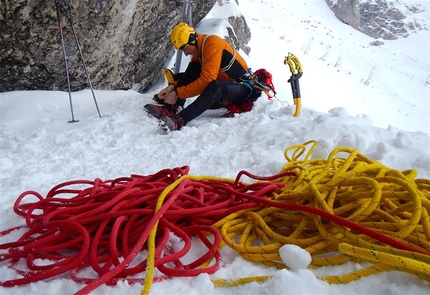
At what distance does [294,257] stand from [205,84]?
9.02ft

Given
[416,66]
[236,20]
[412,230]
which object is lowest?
[416,66]

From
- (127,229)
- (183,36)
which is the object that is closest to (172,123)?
(183,36)

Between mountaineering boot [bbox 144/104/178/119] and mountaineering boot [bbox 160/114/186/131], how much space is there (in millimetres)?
249

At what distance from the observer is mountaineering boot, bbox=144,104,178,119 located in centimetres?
366

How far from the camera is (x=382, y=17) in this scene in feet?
66.9

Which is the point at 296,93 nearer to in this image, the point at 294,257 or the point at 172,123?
the point at 172,123

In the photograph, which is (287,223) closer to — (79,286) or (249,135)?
(79,286)

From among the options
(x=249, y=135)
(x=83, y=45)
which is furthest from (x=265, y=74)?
(x=83, y=45)

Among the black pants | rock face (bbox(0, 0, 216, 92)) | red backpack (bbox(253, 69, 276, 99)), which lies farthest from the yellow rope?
rock face (bbox(0, 0, 216, 92))

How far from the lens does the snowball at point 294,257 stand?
107 centimetres

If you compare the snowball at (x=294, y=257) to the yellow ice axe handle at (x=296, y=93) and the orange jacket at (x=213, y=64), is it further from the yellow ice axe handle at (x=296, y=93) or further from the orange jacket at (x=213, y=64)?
the orange jacket at (x=213, y=64)

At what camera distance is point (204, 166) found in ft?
8.02

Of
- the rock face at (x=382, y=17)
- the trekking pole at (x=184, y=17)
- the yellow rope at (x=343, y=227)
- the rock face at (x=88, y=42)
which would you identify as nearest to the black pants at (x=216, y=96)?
the trekking pole at (x=184, y=17)

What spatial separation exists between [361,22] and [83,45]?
70.1 feet
